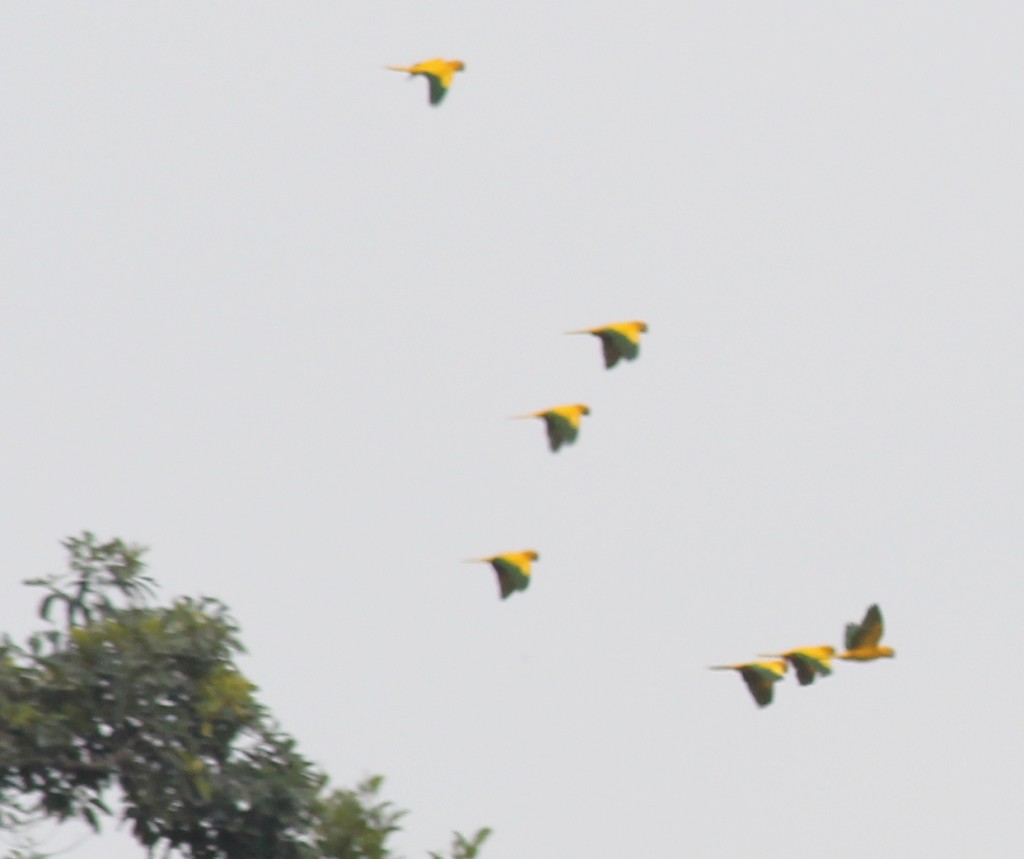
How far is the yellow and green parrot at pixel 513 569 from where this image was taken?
51.0 ft

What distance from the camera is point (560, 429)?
16.3m

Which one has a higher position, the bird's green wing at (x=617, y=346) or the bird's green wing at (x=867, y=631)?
the bird's green wing at (x=617, y=346)

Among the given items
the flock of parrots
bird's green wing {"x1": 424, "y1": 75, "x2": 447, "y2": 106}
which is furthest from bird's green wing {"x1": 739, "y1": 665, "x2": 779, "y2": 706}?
bird's green wing {"x1": 424, "y1": 75, "x2": 447, "y2": 106}

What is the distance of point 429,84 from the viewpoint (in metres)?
17.0

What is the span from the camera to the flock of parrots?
15695 millimetres

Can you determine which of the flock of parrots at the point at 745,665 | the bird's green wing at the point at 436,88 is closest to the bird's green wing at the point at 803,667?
the flock of parrots at the point at 745,665

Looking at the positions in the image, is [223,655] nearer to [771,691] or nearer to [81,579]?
[81,579]

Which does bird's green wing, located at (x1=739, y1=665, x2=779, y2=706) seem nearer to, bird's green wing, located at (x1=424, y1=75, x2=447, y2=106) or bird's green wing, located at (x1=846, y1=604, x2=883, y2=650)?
bird's green wing, located at (x1=846, y1=604, x2=883, y2=650)

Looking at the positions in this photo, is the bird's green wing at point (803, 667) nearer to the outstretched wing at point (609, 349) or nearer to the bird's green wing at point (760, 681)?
the bird's green wing at point (760, 681)

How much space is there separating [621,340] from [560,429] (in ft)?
3.12

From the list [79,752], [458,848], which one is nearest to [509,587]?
[458,848]

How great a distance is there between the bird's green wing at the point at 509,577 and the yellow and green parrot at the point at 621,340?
6.16 feet

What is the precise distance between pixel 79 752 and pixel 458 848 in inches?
98.6

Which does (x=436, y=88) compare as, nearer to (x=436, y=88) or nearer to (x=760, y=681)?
(x=436, y=88)
